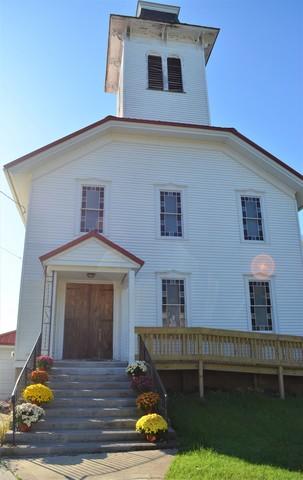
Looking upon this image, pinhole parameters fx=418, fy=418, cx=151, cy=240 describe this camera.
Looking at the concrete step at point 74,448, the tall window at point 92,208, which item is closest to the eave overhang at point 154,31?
the tall window at point 92,208

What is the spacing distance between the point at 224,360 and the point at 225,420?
7.87 ft

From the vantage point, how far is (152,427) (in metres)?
7.62

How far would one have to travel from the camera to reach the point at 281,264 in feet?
48.1

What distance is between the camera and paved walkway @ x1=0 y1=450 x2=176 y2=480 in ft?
19.8

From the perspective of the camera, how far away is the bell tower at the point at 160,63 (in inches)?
693

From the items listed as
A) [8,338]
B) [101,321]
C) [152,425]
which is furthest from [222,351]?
[8,338]

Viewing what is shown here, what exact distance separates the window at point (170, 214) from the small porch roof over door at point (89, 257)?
2.92m

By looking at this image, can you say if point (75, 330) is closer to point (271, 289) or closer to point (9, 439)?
point (9, 439)

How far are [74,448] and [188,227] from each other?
8.72 meters

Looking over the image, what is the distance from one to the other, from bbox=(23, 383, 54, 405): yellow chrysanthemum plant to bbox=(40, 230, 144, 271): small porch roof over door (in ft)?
12.1

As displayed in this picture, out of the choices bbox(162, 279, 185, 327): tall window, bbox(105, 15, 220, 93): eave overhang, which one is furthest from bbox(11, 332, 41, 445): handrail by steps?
bbox(105, 15, 220, 93): eave overhang

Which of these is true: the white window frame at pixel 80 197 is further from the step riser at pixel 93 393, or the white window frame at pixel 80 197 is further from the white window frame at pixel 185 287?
the step riser at pixel 93 393

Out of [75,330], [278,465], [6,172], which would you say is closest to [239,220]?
[75,330]

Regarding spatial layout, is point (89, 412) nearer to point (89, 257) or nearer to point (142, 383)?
point (142, 383)
